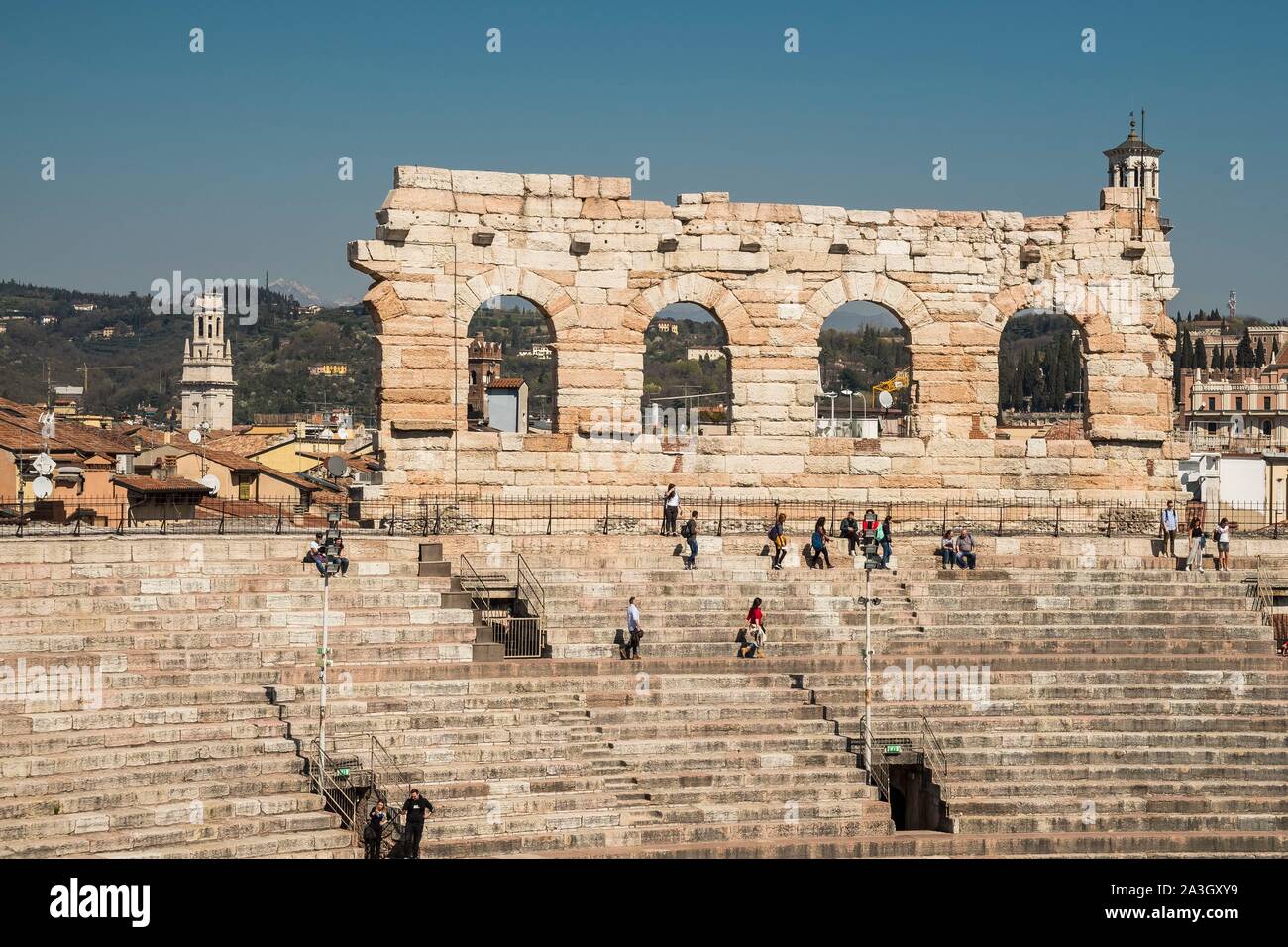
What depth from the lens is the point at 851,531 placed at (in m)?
28.7

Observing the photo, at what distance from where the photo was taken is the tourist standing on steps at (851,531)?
28688 millimetres

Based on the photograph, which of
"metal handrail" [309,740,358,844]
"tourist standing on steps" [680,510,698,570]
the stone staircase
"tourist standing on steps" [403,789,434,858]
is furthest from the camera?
"tourist standing on steps" [680,510,698,570]

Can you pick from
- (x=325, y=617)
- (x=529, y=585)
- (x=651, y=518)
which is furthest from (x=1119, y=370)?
(x=325, y=617)

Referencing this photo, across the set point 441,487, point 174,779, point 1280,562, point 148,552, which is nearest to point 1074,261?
point 1280,562

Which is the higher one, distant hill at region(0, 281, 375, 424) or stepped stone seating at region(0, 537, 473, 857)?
distant hill at region(0, 281, 375, 424)

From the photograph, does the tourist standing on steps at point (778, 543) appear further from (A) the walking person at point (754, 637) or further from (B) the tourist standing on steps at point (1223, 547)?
(B) the tourist standing on steps at point (1223, 547)

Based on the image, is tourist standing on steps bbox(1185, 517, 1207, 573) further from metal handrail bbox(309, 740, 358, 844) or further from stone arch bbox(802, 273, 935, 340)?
metal handrail bbox(309, 740, 358, 844)

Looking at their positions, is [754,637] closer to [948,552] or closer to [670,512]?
[670,512]

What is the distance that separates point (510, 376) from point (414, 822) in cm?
7639

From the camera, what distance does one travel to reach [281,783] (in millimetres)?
20594

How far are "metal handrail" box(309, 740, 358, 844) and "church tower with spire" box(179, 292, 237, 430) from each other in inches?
5428

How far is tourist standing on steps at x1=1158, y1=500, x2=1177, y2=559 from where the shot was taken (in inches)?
1165

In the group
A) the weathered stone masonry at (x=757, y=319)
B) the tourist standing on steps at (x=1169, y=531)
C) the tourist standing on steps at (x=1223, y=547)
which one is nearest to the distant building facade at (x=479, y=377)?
the weathered stone masonry at (x=757, y=319)

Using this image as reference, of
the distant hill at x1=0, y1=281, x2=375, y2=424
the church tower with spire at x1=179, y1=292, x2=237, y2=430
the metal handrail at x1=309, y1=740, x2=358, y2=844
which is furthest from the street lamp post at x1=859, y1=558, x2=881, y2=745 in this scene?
the church tower with spire at x1=179, y1=292, x2=237, y2=430
